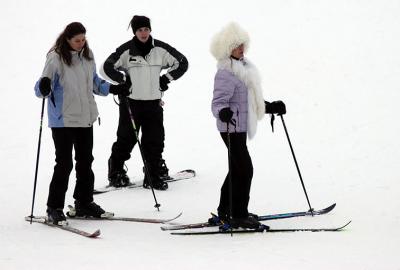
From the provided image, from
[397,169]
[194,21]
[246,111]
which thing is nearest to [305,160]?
[397,169]

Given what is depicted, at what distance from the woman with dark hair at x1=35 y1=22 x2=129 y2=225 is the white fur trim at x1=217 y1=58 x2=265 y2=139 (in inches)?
54.4

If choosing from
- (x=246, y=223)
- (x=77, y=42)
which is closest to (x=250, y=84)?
(x=246, y=223)

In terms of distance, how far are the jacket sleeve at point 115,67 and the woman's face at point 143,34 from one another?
0.22 meters

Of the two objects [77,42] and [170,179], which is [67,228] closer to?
[77,42]

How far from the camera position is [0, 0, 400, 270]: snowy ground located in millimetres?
5512

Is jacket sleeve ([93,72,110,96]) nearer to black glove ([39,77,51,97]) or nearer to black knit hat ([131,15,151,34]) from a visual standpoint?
black glove ([39,77,51,97])

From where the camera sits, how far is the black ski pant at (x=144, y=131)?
8.59 m

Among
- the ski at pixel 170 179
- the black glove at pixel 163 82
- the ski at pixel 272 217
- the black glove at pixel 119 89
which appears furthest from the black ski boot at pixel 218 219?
the black glove at pixel 163 82

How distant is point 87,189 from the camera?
6.96 m

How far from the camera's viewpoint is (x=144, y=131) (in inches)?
344

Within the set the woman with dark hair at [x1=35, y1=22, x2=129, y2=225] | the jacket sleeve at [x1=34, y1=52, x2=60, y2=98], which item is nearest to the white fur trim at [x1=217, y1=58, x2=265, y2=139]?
the woman with dark hair at [x1=35, y1=22, x2=129, y2=225]

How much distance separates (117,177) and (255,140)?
11.9ft

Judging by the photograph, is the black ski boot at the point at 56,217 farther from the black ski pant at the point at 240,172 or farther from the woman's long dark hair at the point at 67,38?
the black ski pant at the point at 240,172

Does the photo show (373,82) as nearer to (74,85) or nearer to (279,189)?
(279,189)
